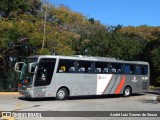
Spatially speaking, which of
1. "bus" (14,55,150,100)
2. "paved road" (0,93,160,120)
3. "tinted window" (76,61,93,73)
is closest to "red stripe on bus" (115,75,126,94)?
"bus" (14,55,150,100)

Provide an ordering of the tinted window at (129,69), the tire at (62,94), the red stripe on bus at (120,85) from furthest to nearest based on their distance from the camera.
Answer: the tinted window at (129,69) → the red stripe on bus at (120,85) → the tire at (62,94)

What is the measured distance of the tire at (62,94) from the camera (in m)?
22.0

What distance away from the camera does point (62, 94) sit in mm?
22234

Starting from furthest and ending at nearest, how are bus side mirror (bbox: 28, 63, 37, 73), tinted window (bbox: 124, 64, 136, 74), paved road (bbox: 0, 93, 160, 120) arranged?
tinted window (bbox: 124, 64, 136, 74)
bus side mirror (bbox: 28, 63, 37, 73)
paved road (bbox: 0, 93, 160, 120)

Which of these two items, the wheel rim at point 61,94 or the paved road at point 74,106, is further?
the wheel rim at point 61,94

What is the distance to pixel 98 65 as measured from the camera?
79.7 feet

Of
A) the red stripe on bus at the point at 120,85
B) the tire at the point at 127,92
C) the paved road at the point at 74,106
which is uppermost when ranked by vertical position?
the red stripe on bus at the point at 120,85

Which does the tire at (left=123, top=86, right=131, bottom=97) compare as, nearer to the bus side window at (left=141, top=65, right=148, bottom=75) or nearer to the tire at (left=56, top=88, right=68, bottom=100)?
the bus side window at (left=141, top=65, right=148, bottom=75)

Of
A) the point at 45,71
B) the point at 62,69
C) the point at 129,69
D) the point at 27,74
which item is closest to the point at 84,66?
the point at 62,69

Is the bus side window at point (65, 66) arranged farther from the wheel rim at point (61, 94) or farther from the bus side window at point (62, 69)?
the wheel rim at point (61, 94)

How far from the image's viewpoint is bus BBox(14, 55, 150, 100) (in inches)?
824

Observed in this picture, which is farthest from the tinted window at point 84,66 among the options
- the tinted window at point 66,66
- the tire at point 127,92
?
the tire at point 127,92

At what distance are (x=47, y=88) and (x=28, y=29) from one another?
9661mm

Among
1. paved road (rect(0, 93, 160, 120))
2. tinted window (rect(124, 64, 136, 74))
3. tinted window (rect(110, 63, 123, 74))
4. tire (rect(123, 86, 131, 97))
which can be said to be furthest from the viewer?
tire (rect(123, 86, 131, 97))
